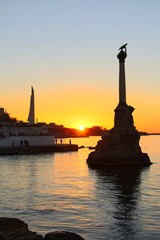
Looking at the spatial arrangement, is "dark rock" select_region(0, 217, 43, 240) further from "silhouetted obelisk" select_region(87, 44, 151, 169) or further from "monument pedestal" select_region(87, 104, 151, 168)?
"monument pedestal" select_region(87, 104, 151, 168)

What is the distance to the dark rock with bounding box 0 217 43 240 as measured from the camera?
14.7 m

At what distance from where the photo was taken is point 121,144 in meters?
61.8

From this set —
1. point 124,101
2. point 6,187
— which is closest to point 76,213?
point 6,187

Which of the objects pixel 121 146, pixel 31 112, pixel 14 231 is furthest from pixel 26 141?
pixel 14 231

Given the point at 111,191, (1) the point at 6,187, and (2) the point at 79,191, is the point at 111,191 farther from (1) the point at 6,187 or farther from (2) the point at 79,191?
(1) the point at 6,187

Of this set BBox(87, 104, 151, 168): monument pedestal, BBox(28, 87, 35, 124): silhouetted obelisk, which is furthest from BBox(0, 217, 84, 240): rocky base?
BBox(28, 87, 35, 124): silhouetted obelisk

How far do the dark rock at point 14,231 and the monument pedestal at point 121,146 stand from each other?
4524 centimetres

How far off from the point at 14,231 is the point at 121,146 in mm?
47302

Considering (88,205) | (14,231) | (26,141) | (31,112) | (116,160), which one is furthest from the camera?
(31,112)

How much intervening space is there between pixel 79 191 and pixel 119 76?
3351 cm

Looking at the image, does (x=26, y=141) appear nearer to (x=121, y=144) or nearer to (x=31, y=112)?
(x=31, y=112)

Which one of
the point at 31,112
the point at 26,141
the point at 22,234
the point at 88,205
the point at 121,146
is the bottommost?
the point at 88,205

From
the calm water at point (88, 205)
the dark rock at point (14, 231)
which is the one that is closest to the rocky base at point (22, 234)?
the dark rock at point (14, 231)

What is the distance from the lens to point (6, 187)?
37281 mm
